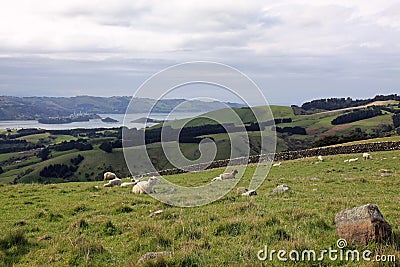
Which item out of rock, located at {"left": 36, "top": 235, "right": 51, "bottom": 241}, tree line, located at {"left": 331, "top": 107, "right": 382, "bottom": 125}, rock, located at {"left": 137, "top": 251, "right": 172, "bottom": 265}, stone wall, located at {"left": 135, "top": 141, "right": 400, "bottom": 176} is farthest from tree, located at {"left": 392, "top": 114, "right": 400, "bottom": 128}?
rock, located at {"left": 137, "top": 251, "right": 172, "bottom": 265}

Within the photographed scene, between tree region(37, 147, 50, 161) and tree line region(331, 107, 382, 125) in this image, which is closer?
tree region(37, 147, 50, 161)

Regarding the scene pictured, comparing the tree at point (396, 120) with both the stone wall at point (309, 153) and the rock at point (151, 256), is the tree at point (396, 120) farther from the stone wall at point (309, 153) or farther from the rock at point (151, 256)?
the rock at point (151, 256)

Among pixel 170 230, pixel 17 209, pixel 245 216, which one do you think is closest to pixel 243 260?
pixel 170 230

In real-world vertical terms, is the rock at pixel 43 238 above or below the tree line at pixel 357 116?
below

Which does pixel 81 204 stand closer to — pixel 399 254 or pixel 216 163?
pixel 399 254

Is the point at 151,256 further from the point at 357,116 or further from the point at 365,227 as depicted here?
the point at 357,116

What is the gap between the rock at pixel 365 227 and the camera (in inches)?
286

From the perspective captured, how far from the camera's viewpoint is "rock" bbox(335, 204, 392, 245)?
7258 millimetres

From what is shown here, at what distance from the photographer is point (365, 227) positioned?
736cm

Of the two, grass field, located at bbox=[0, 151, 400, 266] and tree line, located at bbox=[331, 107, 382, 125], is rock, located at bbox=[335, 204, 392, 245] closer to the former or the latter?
grass field, located at bbox=[0, 151, 400, 266]

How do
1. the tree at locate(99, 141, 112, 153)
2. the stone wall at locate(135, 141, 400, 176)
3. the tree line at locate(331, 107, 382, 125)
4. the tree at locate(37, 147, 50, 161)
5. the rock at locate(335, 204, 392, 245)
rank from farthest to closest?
the tree line at locate(331, 107, 382, 125)
the tree at locate(37, 147, 50, 161)
the tree at locate(99, 141, 112, 153)
the stone wall at locate(135, 141, 400, 176)
the rock at locate(335, 204, 392, 245)

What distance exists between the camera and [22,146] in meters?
179

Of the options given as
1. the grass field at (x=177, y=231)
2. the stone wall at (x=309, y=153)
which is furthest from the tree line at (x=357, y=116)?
the grass field at (x=177, y=231)

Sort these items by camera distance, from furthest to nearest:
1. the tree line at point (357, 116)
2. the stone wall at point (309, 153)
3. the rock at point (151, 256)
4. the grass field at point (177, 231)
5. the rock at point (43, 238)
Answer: the tree line at point (357, 116) < the stone wall at point (309, 153) < the rock at point (43, 238) < the grass field at point (177, 231) < the rock at point (151, 256)
